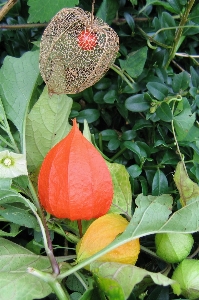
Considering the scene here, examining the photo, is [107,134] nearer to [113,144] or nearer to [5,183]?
[113,144]

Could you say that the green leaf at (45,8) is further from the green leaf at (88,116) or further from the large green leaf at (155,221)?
the large green leaf at (155,221)

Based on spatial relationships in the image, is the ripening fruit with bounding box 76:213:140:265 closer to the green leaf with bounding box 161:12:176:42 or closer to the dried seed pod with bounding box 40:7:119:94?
the dried seed pod with bounding box 40:7:119:94

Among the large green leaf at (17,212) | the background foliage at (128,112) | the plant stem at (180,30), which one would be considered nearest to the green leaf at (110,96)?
the background foliage at (128,112)

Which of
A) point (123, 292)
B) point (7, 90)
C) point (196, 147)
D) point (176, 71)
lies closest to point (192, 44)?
point (176, 71)

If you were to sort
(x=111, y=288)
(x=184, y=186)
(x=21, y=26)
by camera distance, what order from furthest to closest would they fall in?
(x=21, y=26) → (x=184, y=186) → (x=111, y=288)

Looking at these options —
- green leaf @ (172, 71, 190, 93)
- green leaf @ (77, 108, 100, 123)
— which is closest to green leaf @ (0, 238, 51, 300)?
green leaf @ (77, 108, 100, 123)

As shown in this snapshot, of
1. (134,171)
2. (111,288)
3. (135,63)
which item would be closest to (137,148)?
(134,171)

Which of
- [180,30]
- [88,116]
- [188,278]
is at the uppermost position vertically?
[180,30]
